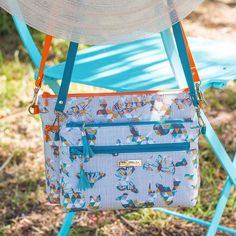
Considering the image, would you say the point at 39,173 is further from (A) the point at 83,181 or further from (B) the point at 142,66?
(A) the point at 83,181

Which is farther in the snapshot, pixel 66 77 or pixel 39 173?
pixel 39 173

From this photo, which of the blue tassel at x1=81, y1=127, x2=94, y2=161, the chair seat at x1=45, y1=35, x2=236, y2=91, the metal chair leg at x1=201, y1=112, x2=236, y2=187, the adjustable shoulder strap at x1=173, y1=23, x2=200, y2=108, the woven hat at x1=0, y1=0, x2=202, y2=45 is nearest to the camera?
the woven hat at x1=0, y1=0, x2=202, y2=45

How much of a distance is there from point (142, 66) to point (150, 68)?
0.04m

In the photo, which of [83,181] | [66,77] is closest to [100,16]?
[66,77]

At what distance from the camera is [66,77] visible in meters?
2.12

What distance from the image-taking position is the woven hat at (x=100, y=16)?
6.22ft


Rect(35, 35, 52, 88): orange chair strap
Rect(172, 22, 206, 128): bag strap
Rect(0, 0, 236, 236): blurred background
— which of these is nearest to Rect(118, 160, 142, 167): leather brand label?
Rect(172, 22, 206, 128): bag strap

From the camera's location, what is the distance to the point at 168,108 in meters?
2.18

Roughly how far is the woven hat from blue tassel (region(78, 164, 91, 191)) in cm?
44

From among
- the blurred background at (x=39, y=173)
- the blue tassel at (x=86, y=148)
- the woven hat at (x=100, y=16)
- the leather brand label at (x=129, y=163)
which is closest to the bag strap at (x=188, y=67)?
the woven hat at (x=100, y=16)

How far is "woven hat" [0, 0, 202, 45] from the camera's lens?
1896 millimetres

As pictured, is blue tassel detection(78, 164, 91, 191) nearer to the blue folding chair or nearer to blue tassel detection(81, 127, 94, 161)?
blue tassel detection(81, 127, 94, 161)

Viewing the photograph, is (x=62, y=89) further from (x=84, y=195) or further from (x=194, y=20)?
(x=194, y=20)

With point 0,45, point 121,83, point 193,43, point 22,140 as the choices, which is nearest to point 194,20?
point 0,45
